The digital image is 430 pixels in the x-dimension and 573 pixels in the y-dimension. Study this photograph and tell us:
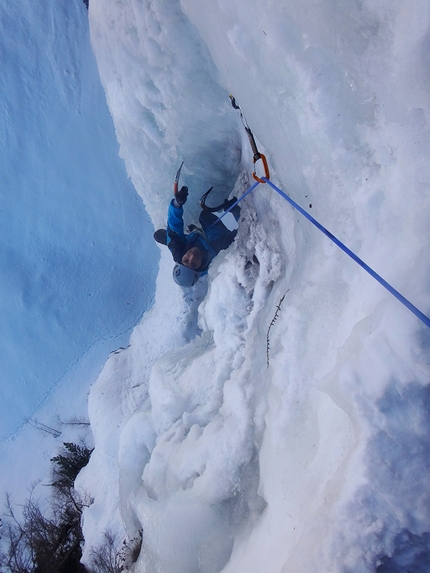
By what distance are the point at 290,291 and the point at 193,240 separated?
1.47 m

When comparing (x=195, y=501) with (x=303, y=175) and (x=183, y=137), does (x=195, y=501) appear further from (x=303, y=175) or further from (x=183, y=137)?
(x=183, y=137)

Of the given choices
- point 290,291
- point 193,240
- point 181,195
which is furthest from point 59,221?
point 290,291

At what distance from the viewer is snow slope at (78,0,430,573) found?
1.29 metres

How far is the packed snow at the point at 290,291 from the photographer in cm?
129

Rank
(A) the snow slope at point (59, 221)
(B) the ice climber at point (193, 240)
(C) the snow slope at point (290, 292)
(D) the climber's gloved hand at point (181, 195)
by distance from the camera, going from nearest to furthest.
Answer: (C) the snow slope at point (290, 292) → (D) the climber's gloved hand at point (181, 195) → (B) the ice climber at point (193, 240) → (A) the snow slope at point (59, 221)

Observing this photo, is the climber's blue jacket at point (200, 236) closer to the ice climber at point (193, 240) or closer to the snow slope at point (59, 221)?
the ice climber at point (193, 240)

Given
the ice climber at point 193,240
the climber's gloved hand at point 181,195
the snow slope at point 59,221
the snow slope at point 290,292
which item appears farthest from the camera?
the snow slope at point 59,221

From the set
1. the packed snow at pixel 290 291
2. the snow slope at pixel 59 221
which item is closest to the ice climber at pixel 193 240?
the packed snow at pixel 290 291

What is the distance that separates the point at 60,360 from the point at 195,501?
4409 millimetres

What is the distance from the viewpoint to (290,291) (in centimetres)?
217

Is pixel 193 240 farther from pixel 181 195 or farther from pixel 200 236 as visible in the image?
pixel 181 195

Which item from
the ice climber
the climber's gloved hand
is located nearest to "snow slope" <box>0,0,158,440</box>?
the ice climber

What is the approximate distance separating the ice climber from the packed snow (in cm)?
19

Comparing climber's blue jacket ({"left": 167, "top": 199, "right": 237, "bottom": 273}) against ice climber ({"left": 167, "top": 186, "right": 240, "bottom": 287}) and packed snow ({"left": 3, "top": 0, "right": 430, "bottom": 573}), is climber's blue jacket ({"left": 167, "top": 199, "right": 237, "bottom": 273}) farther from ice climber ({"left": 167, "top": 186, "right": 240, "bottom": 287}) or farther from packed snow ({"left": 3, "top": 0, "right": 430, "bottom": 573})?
packed snow ({"left": 3, "top": 0, "right": 430, "bottom": 573})
